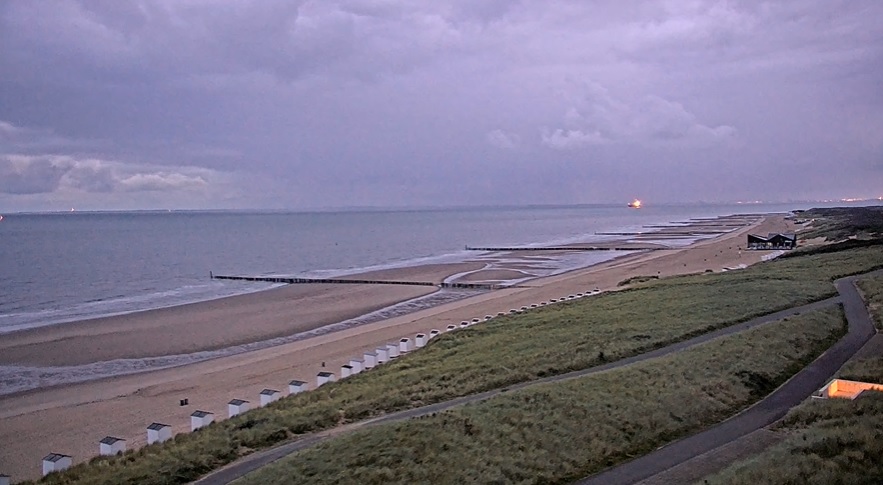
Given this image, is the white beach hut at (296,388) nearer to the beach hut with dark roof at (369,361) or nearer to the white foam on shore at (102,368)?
the beach hut with dark roof at (369,361)

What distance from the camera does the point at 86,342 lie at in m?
34.1

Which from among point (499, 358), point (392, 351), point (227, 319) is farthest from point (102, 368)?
point (499, 358)

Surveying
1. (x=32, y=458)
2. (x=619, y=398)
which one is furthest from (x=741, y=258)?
(x=32, y=458)

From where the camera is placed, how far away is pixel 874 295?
26141mm

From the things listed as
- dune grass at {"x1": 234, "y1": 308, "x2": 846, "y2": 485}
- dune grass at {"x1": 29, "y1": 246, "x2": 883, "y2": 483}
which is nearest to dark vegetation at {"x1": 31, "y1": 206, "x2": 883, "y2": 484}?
dune grass at {"x1": 29, "y1": 246, "x2": 883, "y2": 483}

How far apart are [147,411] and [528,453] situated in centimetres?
1381

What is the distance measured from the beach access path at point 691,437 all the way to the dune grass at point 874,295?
400 mm

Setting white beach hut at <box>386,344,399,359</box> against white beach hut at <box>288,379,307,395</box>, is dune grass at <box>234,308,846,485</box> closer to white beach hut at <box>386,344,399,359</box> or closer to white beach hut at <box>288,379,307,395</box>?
white beach hut at <box>288,379,307,395</box>

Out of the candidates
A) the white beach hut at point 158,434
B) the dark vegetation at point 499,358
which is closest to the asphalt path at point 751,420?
the dark vegetation at point 499,358

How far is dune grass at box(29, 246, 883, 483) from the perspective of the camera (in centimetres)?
1366

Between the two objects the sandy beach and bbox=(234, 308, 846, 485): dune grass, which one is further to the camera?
the sandy beach

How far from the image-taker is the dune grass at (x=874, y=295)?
22.2 metres

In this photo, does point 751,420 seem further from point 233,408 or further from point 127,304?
point 127,304

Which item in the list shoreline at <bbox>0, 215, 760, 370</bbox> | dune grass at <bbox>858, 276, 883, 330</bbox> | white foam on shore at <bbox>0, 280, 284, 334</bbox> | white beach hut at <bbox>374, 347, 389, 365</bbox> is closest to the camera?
dune grass at <bbox>858, 276, 883, 330</bbox>
